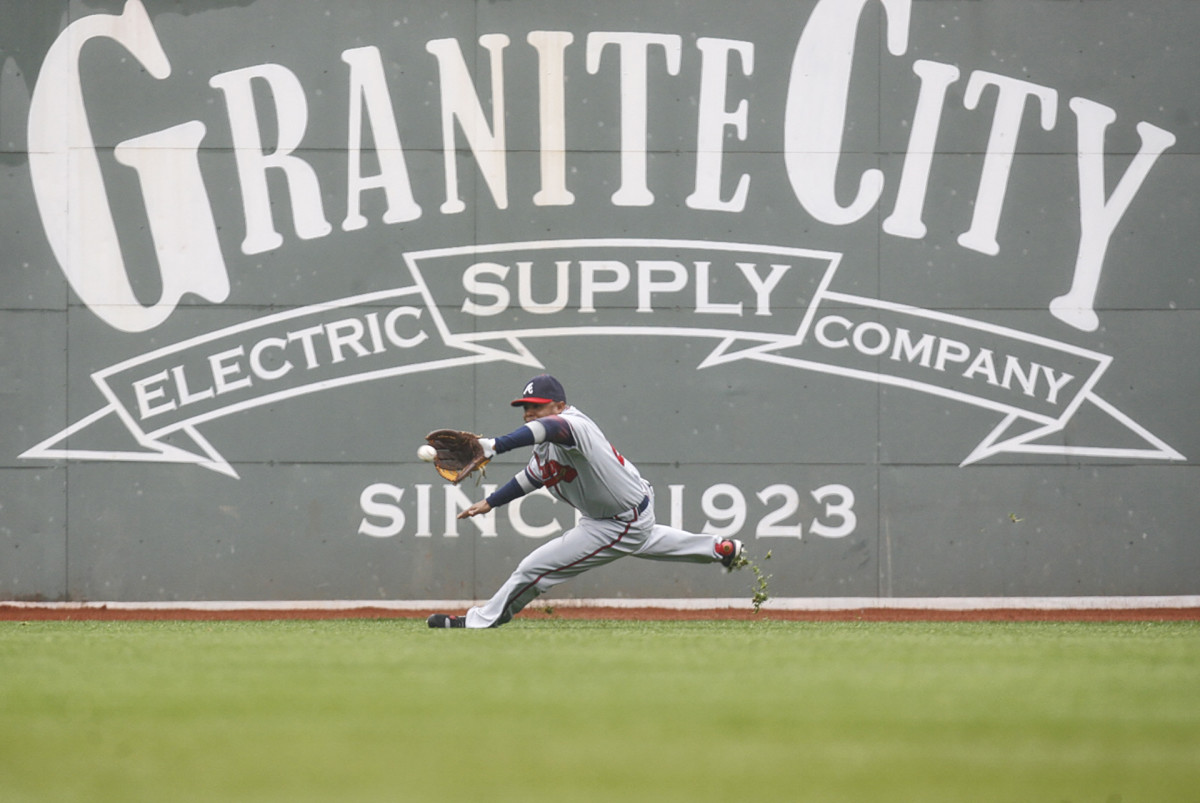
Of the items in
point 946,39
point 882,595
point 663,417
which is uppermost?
point 946,39

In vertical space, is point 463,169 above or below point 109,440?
above

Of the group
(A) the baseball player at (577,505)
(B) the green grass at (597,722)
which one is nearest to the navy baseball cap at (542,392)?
(A) the baseball player at (577,505)

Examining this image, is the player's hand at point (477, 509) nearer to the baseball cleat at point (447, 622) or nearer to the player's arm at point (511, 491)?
the player's arm at point (511, 491)

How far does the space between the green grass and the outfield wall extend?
418cm

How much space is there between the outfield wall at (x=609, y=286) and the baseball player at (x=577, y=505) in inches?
99.9

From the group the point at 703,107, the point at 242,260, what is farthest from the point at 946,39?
the point at 242,260

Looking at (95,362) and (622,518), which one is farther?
(95,362)

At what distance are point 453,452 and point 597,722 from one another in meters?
4.89

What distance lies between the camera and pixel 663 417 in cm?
1190

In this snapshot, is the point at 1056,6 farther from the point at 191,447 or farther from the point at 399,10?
the point at 191,447

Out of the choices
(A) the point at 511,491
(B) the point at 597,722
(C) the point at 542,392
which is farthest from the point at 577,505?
(B) the point at 597,722

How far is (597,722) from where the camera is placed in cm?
447

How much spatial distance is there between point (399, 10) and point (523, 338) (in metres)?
3.07

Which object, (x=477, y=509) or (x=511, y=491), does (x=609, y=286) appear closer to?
(x=511, y=491)
